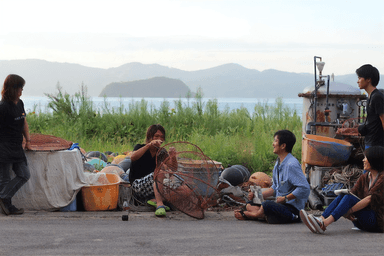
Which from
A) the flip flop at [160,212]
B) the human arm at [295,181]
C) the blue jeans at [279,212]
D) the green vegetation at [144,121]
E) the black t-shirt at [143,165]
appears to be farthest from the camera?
the green vegetation at [144,121]

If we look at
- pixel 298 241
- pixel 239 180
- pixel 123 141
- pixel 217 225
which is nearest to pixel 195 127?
pixel 123 141

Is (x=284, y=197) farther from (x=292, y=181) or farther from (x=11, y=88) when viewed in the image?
(x=11, y=88)

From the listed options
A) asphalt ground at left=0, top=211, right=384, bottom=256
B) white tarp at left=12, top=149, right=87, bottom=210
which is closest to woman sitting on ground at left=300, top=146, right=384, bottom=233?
asphalt ground at left=0, top=211, right=384, bottom=256

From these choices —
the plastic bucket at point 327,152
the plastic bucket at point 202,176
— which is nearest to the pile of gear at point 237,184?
the plastic bucket at point 202,176

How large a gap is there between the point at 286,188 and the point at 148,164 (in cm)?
229

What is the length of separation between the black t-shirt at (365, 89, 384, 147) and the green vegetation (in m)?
6.32

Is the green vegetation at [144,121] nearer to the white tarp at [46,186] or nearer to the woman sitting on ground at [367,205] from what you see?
the white tarp at [46,186]

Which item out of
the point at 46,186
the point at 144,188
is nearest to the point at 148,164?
the point at 144,188

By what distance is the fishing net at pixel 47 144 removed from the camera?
6621mm

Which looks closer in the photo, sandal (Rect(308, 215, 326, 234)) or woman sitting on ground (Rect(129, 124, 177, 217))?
sandal (Rect(308, 215, 326, 234))

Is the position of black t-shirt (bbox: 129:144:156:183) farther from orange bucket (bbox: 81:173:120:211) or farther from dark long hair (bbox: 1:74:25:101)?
dark long hair (bbox: 1:74:25:101)

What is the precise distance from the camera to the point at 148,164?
7.02 m

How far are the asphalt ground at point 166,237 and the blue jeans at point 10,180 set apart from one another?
35 centimetres

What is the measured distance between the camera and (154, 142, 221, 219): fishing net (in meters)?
6.43
